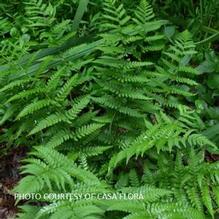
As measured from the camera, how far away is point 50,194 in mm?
2623

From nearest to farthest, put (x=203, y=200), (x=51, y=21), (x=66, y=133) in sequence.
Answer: (x=203, y=200) → (x=66, y=133) → (x=51, y=21)

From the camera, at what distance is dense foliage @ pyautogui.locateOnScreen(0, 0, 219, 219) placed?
266 centimetres

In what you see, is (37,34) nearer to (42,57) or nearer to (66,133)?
(42,57)

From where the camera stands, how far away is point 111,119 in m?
3.15

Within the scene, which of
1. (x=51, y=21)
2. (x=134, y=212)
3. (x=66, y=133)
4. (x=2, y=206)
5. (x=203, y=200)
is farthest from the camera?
(x=51, y=21)

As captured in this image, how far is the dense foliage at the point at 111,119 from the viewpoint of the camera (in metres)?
2.66

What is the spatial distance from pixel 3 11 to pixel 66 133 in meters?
1.64

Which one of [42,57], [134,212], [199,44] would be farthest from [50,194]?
[199,44]

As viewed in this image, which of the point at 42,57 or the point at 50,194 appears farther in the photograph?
the point at 42,57

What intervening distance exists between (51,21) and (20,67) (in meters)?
0.68

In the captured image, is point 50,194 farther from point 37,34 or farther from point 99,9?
point 99,9

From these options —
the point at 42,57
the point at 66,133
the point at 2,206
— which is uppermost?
the point at 42,57

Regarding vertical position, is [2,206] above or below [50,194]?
below

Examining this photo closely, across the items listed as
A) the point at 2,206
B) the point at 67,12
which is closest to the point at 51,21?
the point at 67,12
